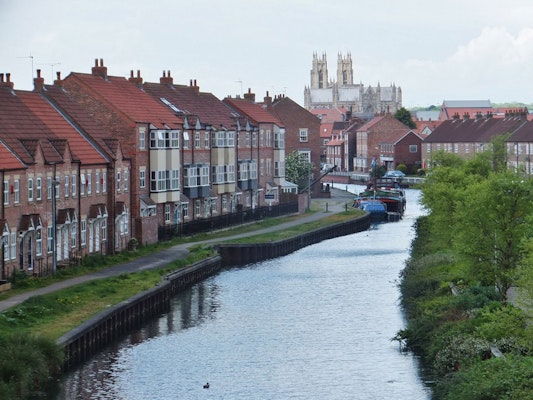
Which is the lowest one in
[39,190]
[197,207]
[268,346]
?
[268,346]

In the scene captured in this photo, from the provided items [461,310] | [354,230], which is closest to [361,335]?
[461,310]

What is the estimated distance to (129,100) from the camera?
84.3 m

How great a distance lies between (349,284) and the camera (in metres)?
70.4

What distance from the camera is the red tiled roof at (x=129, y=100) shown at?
8106cm

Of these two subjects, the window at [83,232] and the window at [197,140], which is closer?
the window at [83,232]

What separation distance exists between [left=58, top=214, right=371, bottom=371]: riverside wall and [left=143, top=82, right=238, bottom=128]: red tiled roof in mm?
11989

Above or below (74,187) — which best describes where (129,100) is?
above

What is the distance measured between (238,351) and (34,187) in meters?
17.4

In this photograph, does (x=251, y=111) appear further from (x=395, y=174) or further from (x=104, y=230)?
(x=395, y=174)

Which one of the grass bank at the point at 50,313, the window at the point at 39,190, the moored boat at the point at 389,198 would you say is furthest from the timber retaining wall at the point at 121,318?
the moored boat at the point at 389,198

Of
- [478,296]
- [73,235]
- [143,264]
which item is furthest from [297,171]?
[478,296]

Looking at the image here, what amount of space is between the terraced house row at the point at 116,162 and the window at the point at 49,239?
0.05 meters

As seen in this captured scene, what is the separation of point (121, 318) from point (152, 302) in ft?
17.9

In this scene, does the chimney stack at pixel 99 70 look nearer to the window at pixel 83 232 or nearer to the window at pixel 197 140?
the window at pixel 197 140
